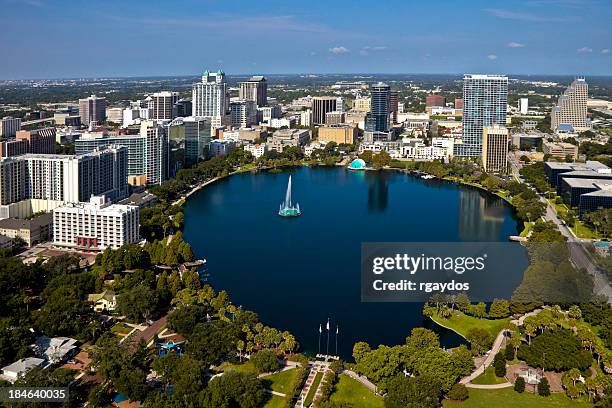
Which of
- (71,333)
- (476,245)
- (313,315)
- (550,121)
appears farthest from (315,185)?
(550,121)

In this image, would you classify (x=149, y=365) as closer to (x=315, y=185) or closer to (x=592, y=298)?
(x=592, y=298)

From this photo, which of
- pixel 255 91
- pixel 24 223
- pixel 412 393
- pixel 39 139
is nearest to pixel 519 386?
pixel 412 393

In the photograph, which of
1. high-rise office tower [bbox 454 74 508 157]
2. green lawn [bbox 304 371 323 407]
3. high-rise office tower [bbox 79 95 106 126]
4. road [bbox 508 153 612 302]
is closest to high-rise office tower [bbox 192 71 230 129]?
high-rise office tower [bbox 79 95 106 126]

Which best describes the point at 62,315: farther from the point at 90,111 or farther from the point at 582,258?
the point at 90,111

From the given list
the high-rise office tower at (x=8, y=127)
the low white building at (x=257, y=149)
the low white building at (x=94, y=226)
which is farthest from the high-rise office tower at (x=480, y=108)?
the high-rise office tower at (x=8, y=127)
